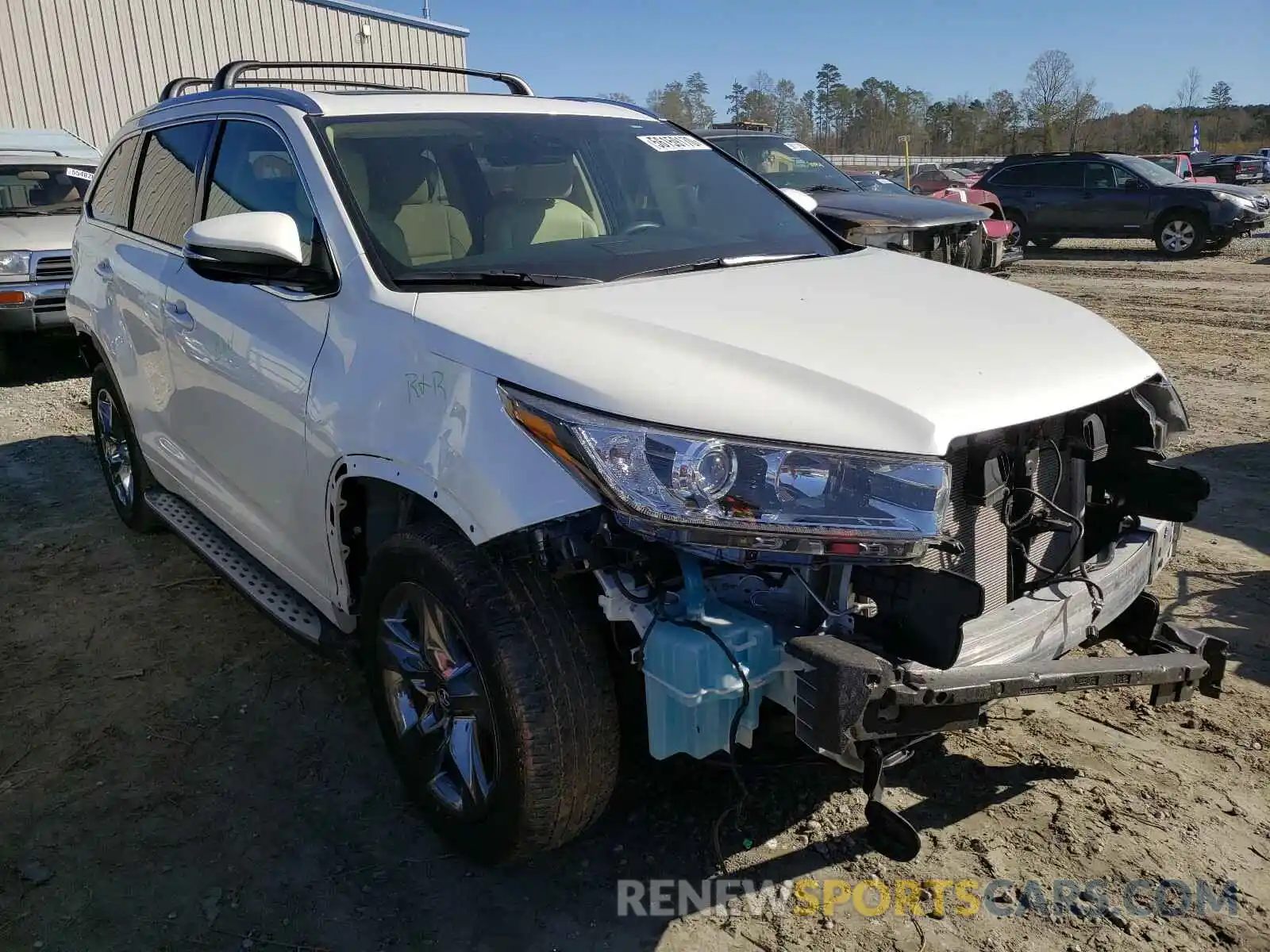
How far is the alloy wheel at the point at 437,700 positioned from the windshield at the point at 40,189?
8.63 m

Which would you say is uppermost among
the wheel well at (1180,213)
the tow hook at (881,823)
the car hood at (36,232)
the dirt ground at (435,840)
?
the car hood at (36,232)

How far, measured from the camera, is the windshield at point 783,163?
11219mm


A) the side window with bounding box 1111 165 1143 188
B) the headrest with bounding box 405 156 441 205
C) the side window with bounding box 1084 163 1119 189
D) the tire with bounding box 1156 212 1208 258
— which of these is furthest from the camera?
the side window with bounding box 1084 163 1119 189

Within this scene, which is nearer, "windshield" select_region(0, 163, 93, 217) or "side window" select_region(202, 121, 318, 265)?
"side window" select_region(202, 121, 318, 265)

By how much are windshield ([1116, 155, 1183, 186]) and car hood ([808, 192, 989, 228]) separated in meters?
7.70

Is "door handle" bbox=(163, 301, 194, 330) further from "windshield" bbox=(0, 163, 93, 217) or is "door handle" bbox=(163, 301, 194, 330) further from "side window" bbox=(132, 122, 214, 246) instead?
"windshield" bbox=(0, 163, 93, 217)

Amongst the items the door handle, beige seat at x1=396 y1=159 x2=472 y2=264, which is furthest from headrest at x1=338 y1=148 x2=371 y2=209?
the door handle

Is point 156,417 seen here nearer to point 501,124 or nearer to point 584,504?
point 501,124

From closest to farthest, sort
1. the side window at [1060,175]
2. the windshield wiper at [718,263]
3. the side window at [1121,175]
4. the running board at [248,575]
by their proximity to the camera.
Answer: the windshield wiper at [718,263], the running board at [248,575], the side window at [1121,175], the side window at [1060,175]

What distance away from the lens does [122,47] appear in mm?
17297

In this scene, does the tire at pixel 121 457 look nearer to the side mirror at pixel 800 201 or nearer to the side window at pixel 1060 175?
the side mirror at pixel 800 201

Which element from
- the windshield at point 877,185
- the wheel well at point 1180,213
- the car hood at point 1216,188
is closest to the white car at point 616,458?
the windshield at point 877,185

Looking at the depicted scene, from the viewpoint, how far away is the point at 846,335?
2393mm

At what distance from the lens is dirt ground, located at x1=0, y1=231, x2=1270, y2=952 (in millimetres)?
2434
